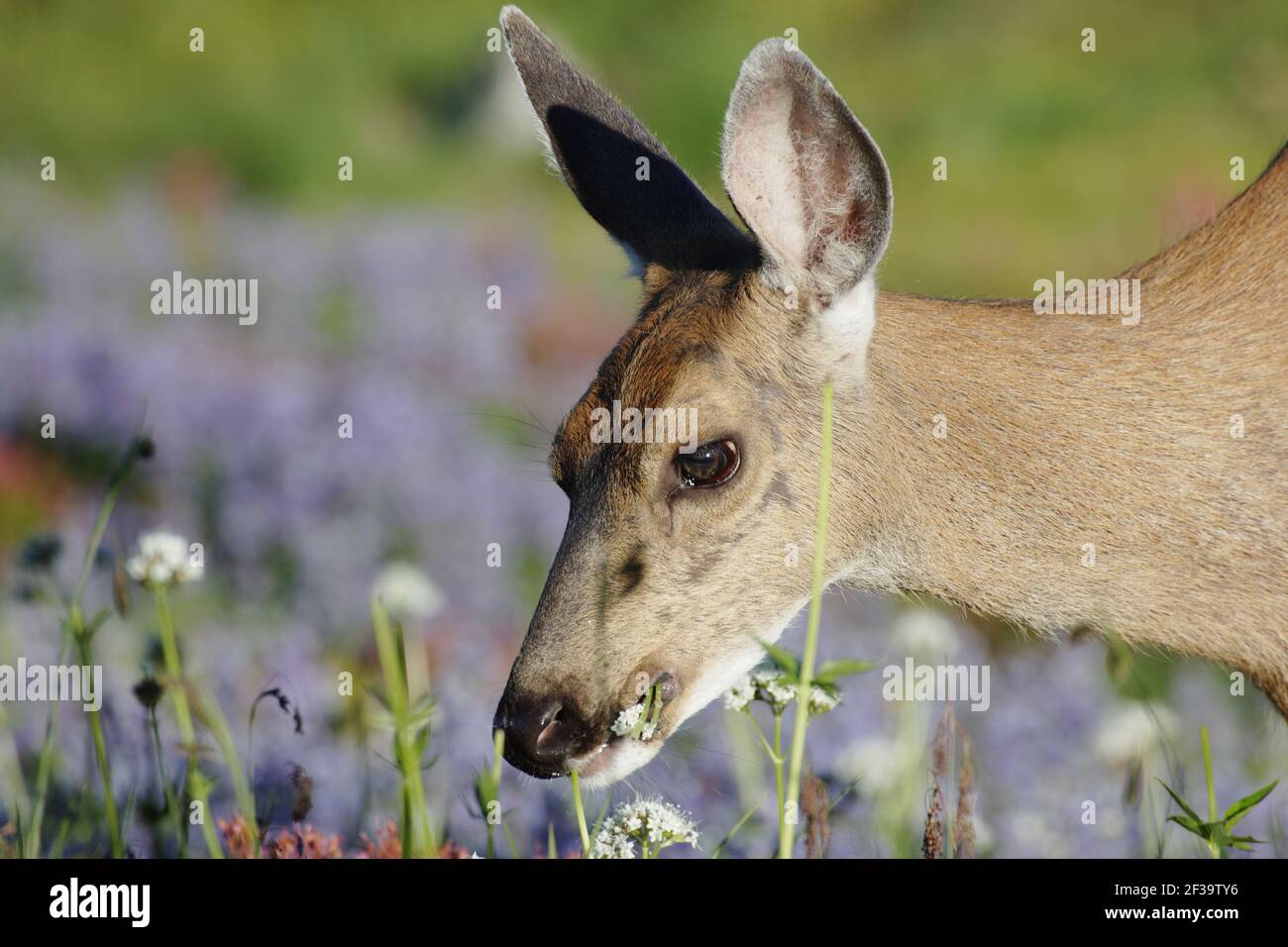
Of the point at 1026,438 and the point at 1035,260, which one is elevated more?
the point at 1035,260

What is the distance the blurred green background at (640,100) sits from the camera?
44.0 ft

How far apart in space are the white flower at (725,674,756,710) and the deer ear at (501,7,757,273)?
125 cm

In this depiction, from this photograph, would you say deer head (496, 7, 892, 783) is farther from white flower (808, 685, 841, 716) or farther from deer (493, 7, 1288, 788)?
white flower (808, 685, 841, 716)

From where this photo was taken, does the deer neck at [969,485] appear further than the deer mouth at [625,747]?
Yes

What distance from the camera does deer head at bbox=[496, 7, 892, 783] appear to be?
11.1 ft

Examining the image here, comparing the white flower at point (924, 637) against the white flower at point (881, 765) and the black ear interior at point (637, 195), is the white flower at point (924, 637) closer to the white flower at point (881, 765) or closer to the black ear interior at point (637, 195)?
the white flower at point (881, 765)

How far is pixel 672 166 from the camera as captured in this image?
13.7 feet

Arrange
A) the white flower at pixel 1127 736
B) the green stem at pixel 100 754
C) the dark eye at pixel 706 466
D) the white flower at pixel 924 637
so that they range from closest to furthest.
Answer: the green stem at pixel 100 754, the dark eye at pixel 706 466, the white flower at pixel 1127 736, the white flower at pixel 924 637

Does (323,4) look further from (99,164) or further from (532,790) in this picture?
(532,790)

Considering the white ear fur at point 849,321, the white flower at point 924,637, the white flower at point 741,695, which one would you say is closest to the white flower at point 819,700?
the white flower at point 741,695

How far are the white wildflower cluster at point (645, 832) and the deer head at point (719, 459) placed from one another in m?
0.31

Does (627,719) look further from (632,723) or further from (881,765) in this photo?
(881,765)
